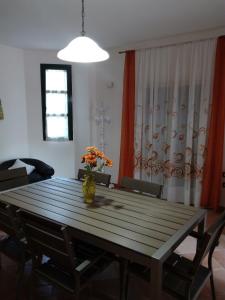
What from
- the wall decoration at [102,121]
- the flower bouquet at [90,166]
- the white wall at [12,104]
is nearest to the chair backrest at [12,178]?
the flower bouquet at [90,166]

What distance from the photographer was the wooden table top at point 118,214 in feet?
4.86

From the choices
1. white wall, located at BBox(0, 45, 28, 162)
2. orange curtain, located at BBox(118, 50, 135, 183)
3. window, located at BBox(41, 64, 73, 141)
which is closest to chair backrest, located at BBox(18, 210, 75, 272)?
orange curtain, located at BBox(118, 50, 135, 183)

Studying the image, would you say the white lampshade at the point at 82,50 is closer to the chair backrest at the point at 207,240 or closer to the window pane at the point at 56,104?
the chair backrest at the point at 207,240

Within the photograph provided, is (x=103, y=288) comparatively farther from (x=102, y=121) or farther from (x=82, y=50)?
(x=102, y=121)

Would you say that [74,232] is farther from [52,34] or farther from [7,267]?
[52,34]

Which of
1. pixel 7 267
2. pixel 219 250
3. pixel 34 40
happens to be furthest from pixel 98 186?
pixel 34 40

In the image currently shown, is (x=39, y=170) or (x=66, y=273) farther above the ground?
(x=39, y=170)

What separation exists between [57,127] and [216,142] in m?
2.91

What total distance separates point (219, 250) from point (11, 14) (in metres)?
3.54

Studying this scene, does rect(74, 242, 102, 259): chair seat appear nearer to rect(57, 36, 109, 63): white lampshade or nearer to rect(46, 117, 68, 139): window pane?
rect(57, 36, 109, 63): white lampshade

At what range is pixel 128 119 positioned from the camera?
421cm

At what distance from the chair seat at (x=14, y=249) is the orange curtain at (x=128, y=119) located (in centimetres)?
253

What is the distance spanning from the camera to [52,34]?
11.6 feet

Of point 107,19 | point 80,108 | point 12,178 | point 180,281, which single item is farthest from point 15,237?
point 80,108
